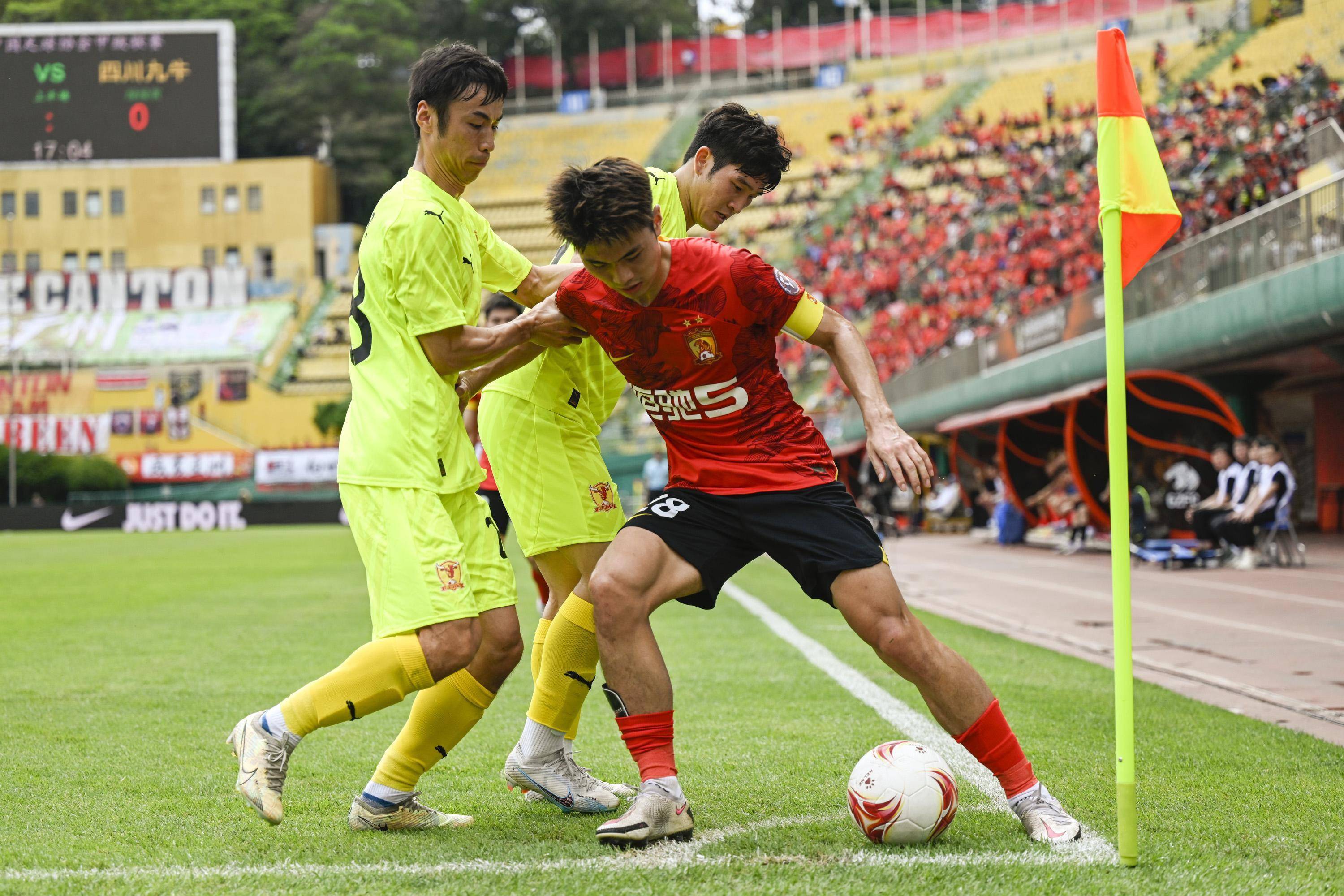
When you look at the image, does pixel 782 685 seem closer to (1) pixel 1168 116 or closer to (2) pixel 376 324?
(2) pixel 376 324

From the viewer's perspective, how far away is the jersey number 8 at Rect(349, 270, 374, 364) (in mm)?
3924

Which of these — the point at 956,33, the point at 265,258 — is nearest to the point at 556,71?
the point at 265,258

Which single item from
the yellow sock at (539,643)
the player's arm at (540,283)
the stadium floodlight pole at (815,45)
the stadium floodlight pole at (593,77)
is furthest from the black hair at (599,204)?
the stadium floodlight pole at (593,77)

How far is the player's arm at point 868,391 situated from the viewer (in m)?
3.70

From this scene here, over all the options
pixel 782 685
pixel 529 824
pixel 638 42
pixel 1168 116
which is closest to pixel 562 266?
pixel 529 824

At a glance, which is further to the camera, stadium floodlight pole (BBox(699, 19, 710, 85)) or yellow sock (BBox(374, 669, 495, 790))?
stadium floodlight pole (BBox(699, 19, 710, 85))

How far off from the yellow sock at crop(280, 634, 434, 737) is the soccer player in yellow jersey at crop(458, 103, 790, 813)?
75 centimetres

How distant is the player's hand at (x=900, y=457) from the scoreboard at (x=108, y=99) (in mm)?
20465

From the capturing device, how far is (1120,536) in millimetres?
3457

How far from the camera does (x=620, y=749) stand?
554cm

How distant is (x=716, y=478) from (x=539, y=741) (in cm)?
113

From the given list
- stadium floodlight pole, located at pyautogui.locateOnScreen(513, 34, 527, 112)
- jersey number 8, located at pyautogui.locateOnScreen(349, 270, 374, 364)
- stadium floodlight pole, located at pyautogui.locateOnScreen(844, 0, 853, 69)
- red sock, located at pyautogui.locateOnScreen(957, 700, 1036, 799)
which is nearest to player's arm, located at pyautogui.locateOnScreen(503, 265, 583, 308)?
jersey number 8, located at pyautogui.locateOnScreen(349, 270, 374, 364)

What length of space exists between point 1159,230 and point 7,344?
61718 mm

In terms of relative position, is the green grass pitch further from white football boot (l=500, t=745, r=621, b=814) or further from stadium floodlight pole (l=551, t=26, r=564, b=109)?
stadium floodlight pole (l=551, t=26, r=564, b=109)
